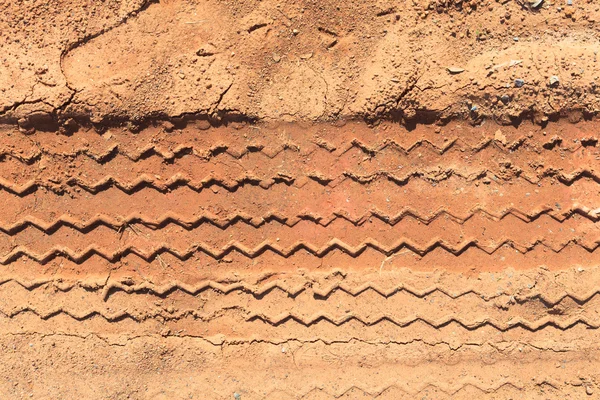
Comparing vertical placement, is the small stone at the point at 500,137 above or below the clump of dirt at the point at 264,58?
below

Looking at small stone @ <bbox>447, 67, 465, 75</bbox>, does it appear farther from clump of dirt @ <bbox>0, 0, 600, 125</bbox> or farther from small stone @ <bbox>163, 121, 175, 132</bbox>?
small stone @ <bbox>163, 121, 175, 132</bbox>

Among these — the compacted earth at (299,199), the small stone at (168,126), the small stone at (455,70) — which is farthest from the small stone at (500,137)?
the small stone at (168,126)

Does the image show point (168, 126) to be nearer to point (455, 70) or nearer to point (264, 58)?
point (264, 58)

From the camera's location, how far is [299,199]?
299 centimetres

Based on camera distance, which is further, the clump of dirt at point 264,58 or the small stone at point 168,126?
the small stone at point 168,126

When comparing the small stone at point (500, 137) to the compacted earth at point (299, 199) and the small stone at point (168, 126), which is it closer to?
the compacted earth at point (299, 199)

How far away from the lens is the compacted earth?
288 cm

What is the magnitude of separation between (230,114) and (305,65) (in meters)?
0.61

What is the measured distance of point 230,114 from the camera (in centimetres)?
292

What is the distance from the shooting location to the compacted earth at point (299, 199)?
2.88 metres

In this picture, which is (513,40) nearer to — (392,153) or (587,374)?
(392,153)

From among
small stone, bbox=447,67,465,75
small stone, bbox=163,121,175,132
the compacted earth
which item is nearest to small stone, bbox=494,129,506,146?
the compacted earth

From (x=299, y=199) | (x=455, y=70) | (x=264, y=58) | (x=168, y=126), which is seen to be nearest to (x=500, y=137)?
(x=455, y=70)

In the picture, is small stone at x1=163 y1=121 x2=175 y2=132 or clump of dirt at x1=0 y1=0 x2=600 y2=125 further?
small stone at x1=163 y1=121 x2=175 y2=132
